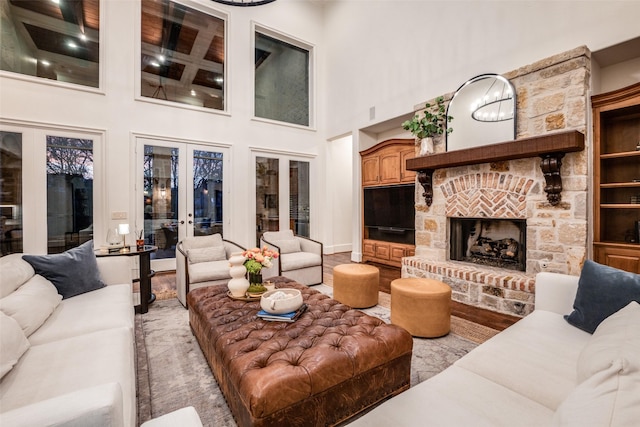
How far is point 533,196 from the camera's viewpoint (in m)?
3.40

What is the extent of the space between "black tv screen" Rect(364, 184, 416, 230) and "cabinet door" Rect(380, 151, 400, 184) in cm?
15

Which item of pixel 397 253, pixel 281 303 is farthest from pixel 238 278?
pixel 397 253

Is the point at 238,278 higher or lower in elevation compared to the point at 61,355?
higher

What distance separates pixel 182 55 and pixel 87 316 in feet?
17.5

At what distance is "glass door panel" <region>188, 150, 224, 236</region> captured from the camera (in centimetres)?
551

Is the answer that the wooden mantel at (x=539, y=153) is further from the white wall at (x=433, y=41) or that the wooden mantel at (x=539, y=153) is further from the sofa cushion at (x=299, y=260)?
the sofa cushion at (x=299, y=260)

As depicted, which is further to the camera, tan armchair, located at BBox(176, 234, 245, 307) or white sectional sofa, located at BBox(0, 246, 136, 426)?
tan armchair, located at BBox(176, 234, 245, 307)

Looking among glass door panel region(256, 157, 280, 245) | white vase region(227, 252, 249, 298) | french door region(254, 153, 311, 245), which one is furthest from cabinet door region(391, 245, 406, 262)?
white vase region(227, 252, 249, 298)

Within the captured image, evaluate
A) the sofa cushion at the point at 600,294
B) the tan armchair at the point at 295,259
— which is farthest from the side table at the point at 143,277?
the sofa cushion at the point at 600,294

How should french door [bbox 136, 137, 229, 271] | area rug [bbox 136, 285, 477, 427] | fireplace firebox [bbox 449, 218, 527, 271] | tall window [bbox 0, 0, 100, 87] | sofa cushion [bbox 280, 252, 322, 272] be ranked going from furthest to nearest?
french door [bbox 136, 137, 229, 271] < tall window [bbox 0, 0, 100, 87] < sofa cushion [bbox 280, 252, 322, 272] < fireplace firebox [bbox 449, 218, 527, 271] < area rug [bbox 136, 285, 477, 427]

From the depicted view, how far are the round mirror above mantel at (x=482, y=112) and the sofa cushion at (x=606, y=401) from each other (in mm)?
3588

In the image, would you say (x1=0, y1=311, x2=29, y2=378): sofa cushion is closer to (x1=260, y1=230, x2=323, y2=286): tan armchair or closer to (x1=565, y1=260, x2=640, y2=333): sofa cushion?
(x1=260, y1=230, x2=323, y2=286): tan armchair

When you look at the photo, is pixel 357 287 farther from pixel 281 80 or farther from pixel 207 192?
pixel 281 80

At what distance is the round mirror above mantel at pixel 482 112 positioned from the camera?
11.8 feet
